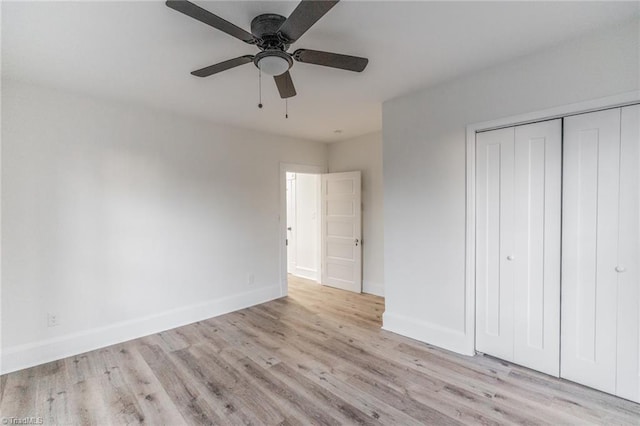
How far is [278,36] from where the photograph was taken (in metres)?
1.73

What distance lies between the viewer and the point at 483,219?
2734 millimetres

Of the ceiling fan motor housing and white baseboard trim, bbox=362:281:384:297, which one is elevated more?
the ceiling fan motor housing

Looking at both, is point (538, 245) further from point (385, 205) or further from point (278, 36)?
point (278, 36)

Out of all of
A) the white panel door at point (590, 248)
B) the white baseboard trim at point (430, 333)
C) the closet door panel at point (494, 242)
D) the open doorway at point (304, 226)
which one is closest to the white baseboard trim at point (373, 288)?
the open doorway at point (304, 226)

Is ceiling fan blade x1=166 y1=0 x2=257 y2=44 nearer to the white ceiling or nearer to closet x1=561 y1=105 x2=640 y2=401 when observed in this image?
the white ceiling

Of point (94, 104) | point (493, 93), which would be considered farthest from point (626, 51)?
point (94, 104)

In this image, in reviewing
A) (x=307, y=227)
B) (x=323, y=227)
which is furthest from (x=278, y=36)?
(x=307, y=227)

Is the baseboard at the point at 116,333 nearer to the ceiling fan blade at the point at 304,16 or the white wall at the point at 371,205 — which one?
the white wall at the point at 371,205

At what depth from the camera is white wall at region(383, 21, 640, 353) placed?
2148 mm

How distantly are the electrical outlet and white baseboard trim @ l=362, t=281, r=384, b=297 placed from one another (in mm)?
3812

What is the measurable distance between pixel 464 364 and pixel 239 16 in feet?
10.4

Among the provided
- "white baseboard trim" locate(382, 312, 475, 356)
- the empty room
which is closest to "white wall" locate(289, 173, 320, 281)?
the empty room

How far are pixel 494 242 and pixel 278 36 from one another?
7.86 feet

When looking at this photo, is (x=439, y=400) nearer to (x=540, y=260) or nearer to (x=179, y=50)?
(x=540, y=260)
